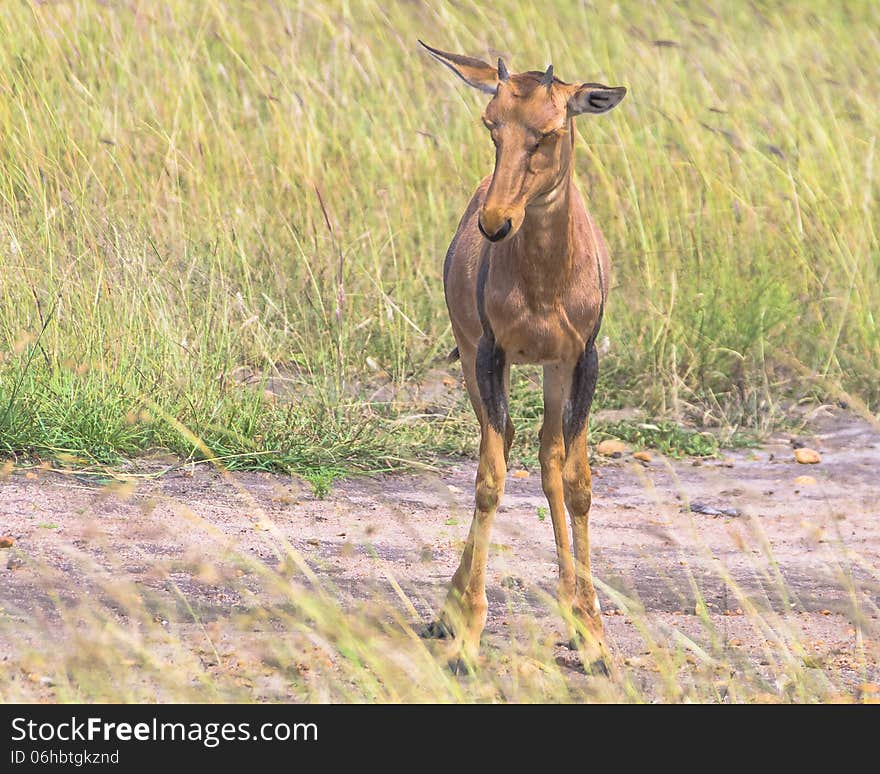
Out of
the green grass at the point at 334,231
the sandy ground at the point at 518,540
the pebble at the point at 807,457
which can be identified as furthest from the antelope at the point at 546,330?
the pebble at the point at 807,457

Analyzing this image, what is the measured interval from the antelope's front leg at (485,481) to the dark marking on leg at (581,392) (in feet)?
0.72

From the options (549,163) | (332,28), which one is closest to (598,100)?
(549,163)

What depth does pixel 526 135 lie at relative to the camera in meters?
4.32

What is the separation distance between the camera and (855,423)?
7926 millimetres

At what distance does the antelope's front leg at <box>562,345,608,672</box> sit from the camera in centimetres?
481

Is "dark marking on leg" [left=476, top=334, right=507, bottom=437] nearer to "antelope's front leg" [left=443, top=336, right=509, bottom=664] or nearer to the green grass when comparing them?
"antelope's front leg" [left=443, top=336, right=509, bottom=664]

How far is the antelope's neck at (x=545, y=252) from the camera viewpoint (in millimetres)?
4742

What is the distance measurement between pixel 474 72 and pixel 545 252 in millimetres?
606

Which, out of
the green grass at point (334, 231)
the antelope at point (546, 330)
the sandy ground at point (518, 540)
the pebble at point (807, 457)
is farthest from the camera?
the pebble at point (807, 457)

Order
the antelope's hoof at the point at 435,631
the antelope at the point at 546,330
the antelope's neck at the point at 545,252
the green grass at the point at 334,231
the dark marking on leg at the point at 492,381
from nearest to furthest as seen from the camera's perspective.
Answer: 1. the antelope at the point at 546,330
2. the antelope's neck at the point at 545,252
3. the dark marking on leg at the point at 492,381
4. the antelope's hoof at the point at 435,631
5. the green grass at the point at 334,231

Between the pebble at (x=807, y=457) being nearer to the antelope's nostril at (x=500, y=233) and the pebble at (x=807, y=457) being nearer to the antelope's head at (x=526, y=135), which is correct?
the antelope's head at (x=526, y=135)

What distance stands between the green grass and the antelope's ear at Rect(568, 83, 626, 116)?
267 centimetres

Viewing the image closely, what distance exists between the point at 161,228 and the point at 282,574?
10.5 ft

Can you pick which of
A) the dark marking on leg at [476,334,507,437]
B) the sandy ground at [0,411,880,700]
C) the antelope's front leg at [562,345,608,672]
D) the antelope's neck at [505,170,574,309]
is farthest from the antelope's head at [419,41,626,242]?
the sandy ground at [0,411,880,700]
